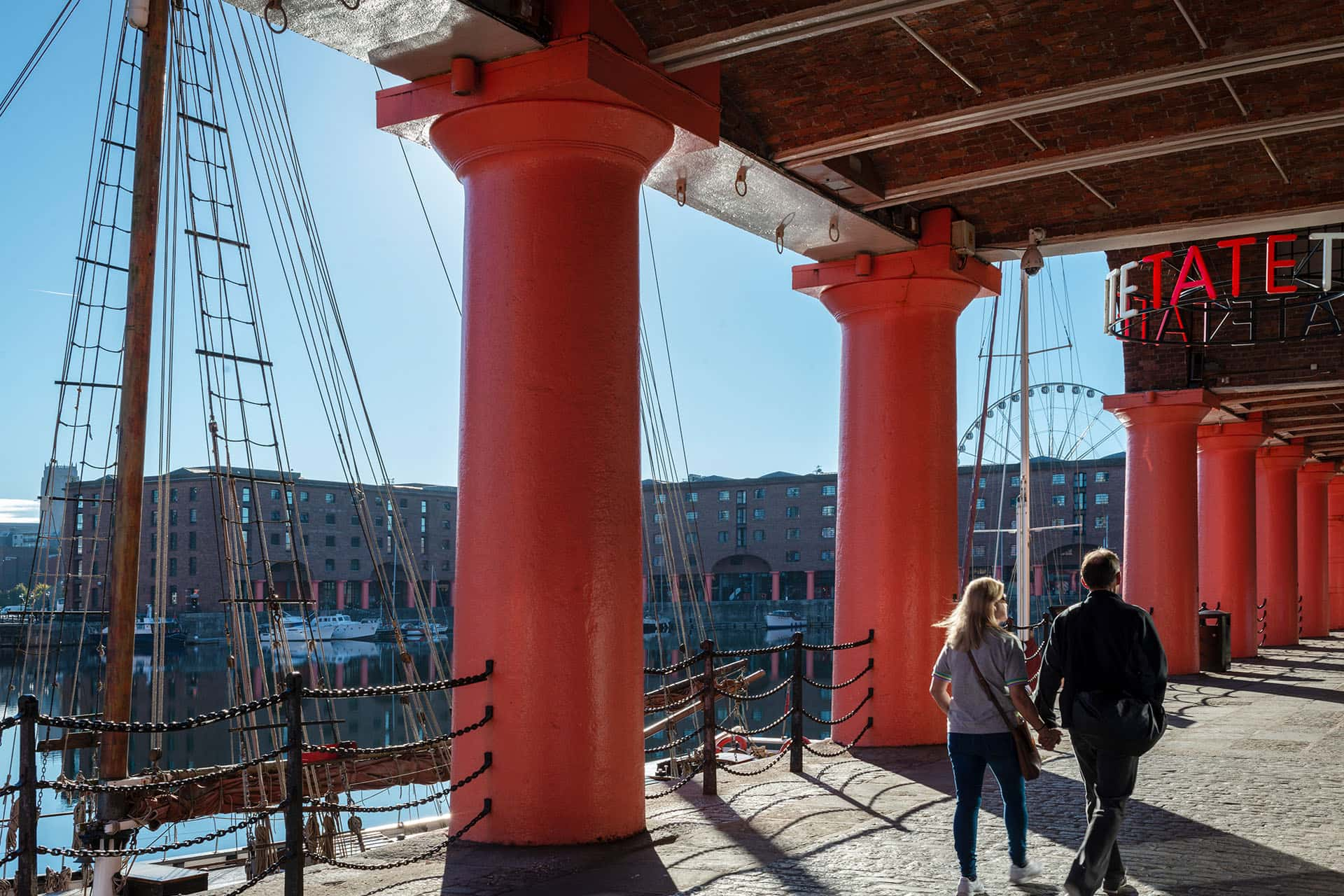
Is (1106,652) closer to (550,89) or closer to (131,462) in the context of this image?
(550,89)

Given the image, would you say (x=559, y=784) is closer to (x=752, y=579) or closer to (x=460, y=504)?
(x=460, y=504)

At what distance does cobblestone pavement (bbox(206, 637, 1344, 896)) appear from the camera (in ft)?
17.7

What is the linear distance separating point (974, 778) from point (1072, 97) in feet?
13.7

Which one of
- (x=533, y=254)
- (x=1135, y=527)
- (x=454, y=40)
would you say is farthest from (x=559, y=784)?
(x=1135, y=527)

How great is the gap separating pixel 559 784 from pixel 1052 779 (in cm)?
398

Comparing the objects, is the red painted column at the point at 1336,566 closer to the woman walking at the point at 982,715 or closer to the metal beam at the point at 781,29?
the metal beam at the point at 781,29

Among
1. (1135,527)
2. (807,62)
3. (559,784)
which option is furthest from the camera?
(1135,527)

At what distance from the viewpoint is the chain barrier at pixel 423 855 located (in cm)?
546

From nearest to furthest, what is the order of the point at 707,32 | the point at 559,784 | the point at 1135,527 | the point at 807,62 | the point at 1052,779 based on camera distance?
1. the point at 559,784
2. the point at 707,32
3. the point at 807,62
4. the point at 1052,779
5. the point at 1135,527

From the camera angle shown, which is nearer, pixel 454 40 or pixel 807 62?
pixel 454 40

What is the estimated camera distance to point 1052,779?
27.9 ft

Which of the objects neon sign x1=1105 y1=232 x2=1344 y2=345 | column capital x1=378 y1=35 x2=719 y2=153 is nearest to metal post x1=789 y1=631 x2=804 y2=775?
column capital x1=378 y1=35 x2=719 y2=153

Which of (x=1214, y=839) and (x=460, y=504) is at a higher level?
(x=460, y=504)

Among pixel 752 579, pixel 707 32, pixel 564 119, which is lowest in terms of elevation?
pixel 752 579
